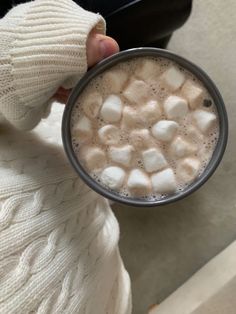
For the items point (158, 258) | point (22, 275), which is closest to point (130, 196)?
point (22, 275)

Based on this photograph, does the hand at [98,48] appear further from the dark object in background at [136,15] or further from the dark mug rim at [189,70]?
the dark object in background at [136,15]

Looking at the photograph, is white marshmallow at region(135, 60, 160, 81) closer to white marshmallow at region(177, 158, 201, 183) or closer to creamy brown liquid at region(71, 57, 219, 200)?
creamy brown liquid at region(71, 57, 219, 200)

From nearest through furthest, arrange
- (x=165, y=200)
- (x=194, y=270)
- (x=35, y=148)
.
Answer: (x=165, y=200)
(x=35, y=148)
(x=194, y=270)

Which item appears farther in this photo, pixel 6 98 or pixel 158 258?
pixel 158 258

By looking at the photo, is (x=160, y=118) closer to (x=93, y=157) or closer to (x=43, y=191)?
(x=93, y=157)

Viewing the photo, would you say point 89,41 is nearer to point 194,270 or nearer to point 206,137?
point 206,137

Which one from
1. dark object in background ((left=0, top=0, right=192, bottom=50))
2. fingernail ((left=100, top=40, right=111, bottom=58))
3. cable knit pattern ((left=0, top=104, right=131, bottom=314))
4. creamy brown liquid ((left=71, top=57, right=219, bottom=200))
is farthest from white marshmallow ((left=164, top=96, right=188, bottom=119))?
dark object in background ((left=0, top=0, right=192, bottom=50))

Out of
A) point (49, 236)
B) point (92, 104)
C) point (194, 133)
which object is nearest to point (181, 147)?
point (194, 133)

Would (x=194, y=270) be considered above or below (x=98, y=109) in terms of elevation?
below
